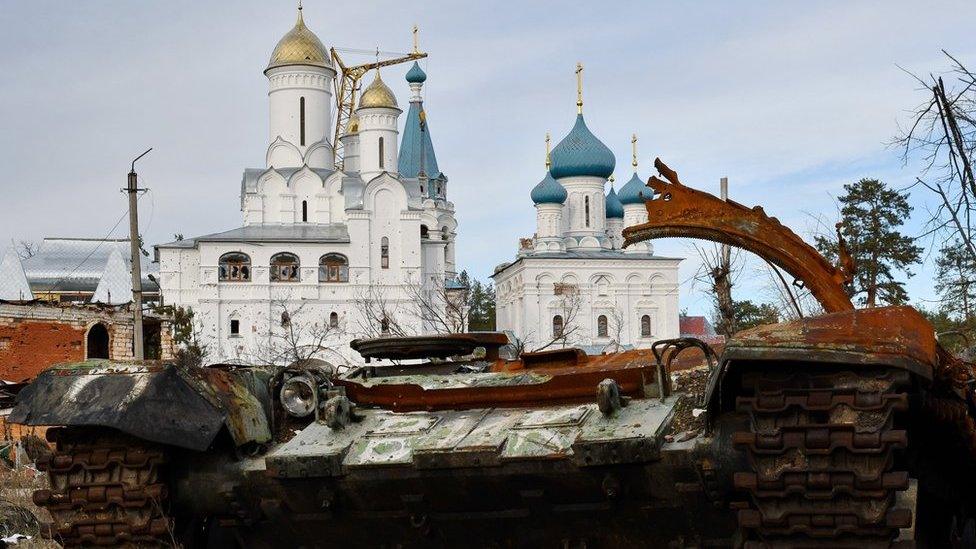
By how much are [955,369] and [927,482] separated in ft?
2.96

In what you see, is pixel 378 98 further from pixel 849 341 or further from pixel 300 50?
pixel 849 341

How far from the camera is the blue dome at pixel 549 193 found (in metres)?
88.4

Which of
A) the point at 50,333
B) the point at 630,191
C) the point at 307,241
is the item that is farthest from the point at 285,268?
the point at 50,333

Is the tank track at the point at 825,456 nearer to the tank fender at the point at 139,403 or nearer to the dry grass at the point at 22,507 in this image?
the tank fender at the point at 139,403

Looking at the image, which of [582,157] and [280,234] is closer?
[280,234]

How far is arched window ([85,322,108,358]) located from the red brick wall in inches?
62.9

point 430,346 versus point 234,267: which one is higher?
point 234,267

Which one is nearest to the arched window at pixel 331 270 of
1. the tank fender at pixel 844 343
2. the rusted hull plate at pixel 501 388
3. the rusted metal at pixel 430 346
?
the rusted metal at pixel 430 346

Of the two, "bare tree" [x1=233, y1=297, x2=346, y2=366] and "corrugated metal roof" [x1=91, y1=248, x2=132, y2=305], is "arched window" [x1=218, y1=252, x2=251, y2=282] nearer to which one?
"bare tree" [x1=233, y1=297, x2=346, y2=366]

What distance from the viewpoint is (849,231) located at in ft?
140

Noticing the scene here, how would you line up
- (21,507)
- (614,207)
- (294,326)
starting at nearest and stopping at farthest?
(21,507) → (294,326) → (614,207)

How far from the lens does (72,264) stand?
9131 cm

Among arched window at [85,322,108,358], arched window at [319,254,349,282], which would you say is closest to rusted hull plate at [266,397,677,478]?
arched window at [85,322,108,358]

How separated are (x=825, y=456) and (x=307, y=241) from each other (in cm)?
7460
